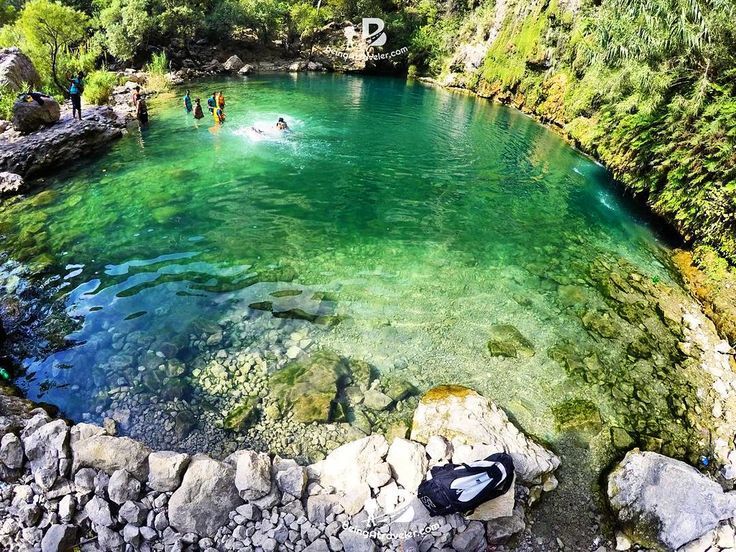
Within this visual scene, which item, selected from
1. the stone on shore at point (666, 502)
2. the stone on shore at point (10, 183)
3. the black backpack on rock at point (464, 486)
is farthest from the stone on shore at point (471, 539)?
the stone on shore at point (10, 183)

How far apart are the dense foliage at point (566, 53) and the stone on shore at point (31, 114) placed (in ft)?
32.5

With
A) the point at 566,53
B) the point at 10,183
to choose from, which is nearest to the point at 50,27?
the point at 10,183

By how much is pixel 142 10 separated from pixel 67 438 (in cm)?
5548

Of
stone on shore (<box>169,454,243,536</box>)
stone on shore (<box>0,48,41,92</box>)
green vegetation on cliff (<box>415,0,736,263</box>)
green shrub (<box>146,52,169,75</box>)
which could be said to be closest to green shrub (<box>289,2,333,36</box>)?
green shrub (<box>146,52,169,75</box>)

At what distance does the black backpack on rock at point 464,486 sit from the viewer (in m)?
7.14

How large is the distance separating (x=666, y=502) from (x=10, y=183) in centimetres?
2509

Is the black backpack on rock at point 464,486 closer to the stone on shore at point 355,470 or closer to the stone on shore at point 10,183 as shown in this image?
the stone on shore at point 355,470

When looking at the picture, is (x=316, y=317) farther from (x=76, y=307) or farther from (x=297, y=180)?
(x=297, y=180)

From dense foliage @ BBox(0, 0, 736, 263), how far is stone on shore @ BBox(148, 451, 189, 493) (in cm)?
1758

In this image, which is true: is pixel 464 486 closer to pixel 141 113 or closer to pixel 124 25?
pixel 141 113

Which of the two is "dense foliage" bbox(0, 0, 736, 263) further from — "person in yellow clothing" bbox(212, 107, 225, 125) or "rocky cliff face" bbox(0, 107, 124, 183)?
"person in yellow clothing" bbox(212, 107, 225, 125)

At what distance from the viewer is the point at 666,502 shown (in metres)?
7.85

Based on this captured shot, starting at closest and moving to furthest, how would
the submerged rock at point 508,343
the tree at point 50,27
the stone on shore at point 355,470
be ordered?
the stone on shore at point 355,470 → the submerged rock at point 508,343 → the tree at point 50,27

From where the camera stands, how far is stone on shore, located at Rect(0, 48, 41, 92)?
28.4 m
